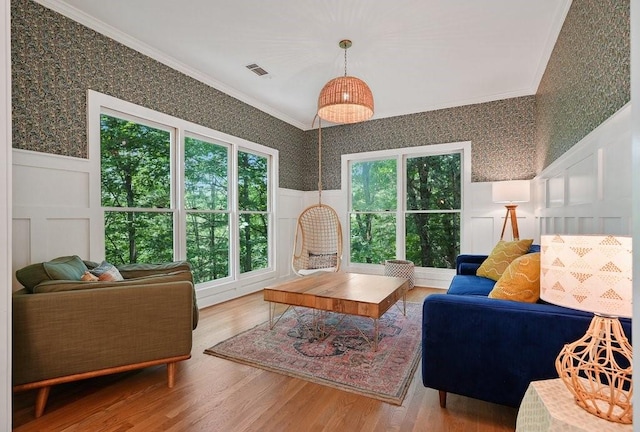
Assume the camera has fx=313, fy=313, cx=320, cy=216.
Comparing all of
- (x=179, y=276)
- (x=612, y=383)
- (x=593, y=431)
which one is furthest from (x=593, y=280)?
(x=179, y=276)

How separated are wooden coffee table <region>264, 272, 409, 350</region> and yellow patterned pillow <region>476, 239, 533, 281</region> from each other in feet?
2.66

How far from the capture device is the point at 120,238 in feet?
9.87

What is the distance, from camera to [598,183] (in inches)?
68.8

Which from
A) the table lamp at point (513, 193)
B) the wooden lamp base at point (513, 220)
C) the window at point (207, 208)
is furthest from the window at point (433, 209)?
the window at point (207, 208)

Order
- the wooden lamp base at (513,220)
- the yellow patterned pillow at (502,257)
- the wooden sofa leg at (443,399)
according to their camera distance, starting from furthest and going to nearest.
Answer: the wooden lamp base at (513,220) → the yellow patterned pillow at (502,257) → the wooden sofa leg at (443,399)

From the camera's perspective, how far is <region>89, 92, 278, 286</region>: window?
294cm

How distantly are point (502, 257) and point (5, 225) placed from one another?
11.4 ft

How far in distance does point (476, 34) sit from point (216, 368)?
355 cm

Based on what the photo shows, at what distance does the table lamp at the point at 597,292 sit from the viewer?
920 millimetres

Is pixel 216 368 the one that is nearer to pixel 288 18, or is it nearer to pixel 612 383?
pixel 612 383

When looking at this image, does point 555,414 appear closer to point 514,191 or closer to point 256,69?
point 514,191

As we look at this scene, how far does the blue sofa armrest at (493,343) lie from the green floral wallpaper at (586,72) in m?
1.11

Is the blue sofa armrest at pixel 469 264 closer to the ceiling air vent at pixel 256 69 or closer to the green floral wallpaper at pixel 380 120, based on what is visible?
the green floral wallpaper at pixel 380 120

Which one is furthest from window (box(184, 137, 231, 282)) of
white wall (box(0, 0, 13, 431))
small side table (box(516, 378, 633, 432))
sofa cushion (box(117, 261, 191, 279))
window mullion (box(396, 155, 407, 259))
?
small side table (box(516, 378, 633, 432))
